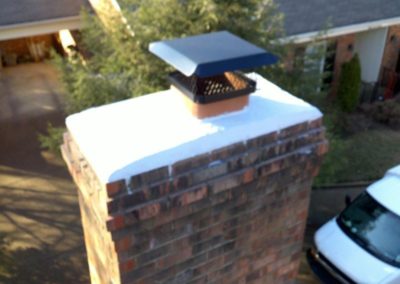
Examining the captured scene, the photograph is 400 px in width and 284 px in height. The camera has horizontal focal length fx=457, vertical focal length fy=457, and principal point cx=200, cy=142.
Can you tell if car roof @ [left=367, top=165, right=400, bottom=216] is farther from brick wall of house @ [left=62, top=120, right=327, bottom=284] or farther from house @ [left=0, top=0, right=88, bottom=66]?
house @ [left=0, top=0, right=88, bottom=66]

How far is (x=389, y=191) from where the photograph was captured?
301 inches

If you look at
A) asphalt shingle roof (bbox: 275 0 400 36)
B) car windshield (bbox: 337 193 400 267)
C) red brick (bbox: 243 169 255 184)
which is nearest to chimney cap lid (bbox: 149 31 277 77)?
red brick (bbox: 243 169 255 184)

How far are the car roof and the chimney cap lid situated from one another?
19.2 feet

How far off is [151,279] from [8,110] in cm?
1256

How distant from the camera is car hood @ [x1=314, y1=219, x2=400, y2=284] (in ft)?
22.1

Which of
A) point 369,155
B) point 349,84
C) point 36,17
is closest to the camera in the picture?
point 36,17

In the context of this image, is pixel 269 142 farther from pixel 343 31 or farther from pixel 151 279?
pixel 343 31

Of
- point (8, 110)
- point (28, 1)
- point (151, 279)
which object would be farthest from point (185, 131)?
point (8, 110)

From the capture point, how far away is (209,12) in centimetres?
667

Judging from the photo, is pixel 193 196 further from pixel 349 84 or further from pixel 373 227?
pixel 349 84

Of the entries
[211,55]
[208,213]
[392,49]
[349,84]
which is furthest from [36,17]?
[392,49]

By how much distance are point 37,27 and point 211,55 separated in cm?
1004

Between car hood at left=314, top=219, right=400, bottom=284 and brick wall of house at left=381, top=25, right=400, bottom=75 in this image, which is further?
brick wall of house at left=381, top=25, right=400, bottom=75

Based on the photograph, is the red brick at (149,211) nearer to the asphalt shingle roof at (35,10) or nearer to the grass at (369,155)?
the grass at (369,155)
